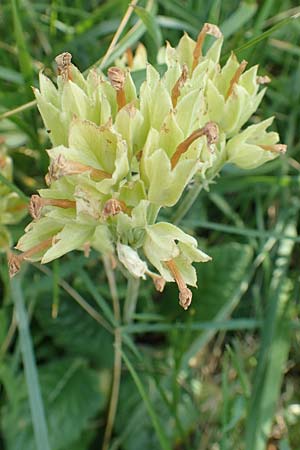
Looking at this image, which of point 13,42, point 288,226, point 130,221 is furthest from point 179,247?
point 13,42

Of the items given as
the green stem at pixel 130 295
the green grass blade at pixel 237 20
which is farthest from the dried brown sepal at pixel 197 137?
the green grass blade at pixel 237 20

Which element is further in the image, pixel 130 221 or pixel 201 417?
pixel 201 417

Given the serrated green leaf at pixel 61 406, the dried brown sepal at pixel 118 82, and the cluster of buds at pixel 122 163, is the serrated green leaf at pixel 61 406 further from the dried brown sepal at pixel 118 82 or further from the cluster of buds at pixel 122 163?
the dried brown sepal at pixel 118 82

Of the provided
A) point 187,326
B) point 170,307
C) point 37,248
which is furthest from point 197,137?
point 170,307

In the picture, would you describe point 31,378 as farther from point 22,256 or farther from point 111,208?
point 111,208

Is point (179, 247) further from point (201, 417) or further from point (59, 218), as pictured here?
point (201, 417)

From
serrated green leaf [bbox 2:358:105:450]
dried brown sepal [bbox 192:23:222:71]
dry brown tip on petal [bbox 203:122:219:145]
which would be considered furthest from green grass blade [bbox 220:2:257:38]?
serrated green leaf [bbox 2:358:105:450]
